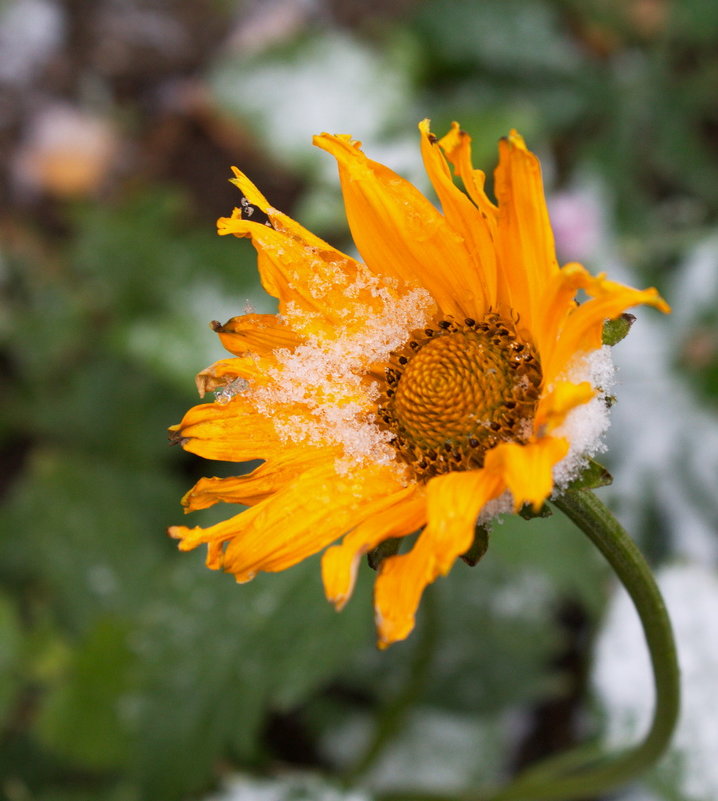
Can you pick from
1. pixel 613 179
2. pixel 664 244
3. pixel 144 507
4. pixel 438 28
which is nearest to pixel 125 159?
pixel 438 28

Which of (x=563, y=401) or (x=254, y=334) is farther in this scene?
(x=254, y=334)

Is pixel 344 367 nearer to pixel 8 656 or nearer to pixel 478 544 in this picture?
pixel 478 544

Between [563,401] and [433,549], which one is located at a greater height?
[563,401]

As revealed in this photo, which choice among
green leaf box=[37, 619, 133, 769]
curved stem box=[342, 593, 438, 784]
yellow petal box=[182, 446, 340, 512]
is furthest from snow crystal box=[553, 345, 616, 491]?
green leaf box=[37, 619, 133, 769]

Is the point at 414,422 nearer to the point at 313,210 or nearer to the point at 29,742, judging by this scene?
the point at 313,210

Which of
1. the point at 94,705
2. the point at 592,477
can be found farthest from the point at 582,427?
the point at 94,705

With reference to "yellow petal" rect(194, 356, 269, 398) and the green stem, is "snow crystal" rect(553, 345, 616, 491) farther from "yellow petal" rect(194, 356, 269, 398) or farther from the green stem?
"yellow petal" rect(194, 356, 269, 398)

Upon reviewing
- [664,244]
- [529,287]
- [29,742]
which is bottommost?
[29,742]

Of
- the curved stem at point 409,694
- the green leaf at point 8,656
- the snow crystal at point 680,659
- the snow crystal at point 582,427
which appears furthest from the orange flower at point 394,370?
the green leaf at point 8,656
